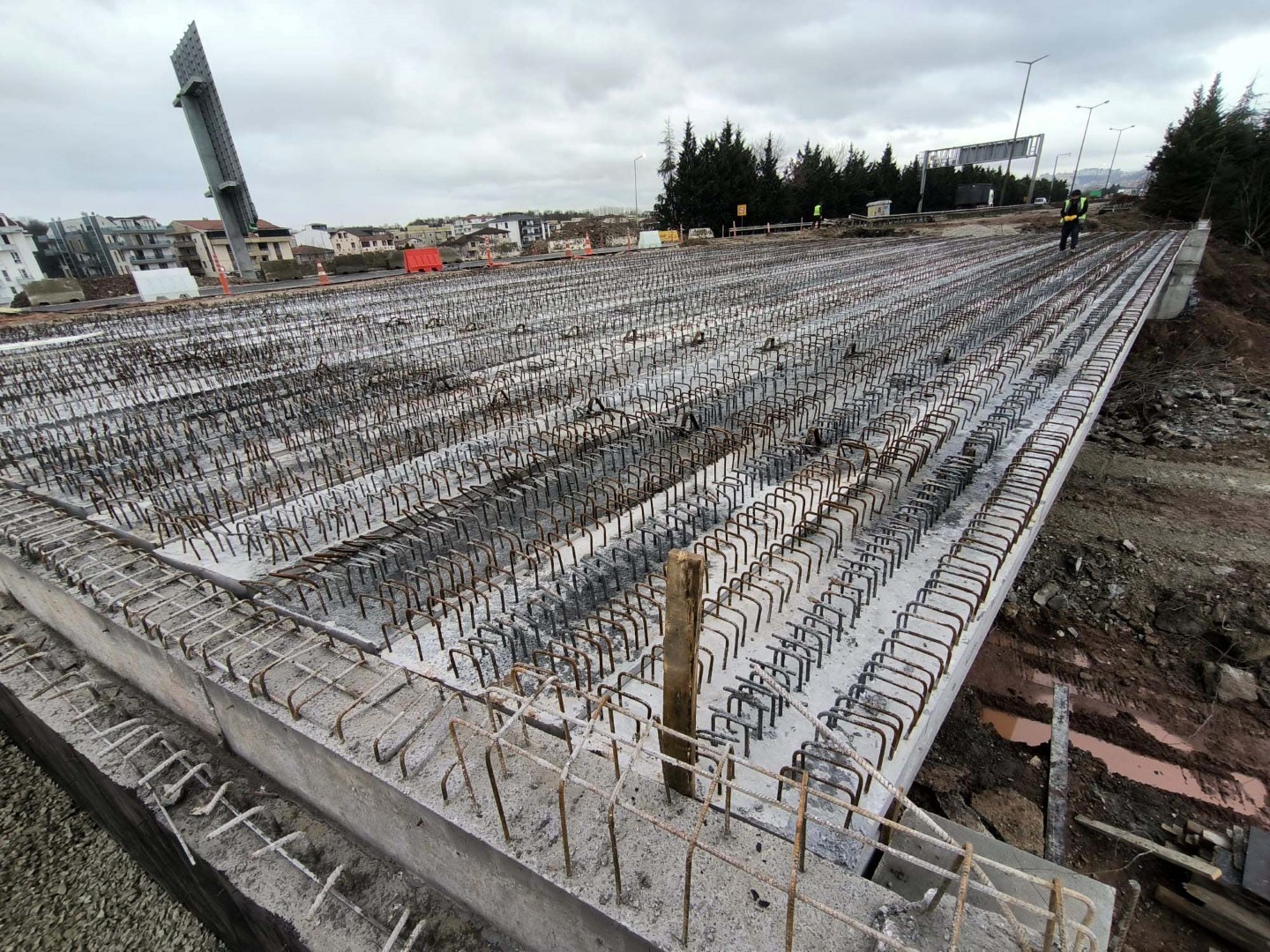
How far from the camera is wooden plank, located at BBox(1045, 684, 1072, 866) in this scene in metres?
4.97

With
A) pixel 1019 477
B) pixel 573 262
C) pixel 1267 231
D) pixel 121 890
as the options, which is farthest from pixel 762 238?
pixel 121 890

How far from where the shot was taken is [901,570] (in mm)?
4320

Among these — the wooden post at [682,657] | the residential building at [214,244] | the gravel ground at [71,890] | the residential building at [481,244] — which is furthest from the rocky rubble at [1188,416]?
the residential building at [214,244]

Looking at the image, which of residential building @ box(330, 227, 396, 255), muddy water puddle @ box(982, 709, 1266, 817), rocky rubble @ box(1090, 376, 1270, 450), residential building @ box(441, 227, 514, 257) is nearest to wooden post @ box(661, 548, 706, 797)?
muddy water puddle @ box(982, 709, 1266, 817)

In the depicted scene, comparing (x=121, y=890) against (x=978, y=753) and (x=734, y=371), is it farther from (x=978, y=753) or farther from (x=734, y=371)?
(x=734, y=371)

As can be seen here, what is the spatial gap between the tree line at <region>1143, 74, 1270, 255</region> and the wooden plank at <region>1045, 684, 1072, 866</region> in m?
39.9

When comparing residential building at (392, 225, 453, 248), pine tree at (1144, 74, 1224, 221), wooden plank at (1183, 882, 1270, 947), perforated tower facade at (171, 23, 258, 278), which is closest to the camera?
wooden plank at (1183, 882, 1270, 947)

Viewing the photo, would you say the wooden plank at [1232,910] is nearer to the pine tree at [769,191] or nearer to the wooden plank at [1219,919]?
the wooden plank at [1219,919]

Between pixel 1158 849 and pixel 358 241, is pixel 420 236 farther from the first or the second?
pixel 1158 849

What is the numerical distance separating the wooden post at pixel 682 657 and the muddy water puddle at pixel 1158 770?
5104 mm

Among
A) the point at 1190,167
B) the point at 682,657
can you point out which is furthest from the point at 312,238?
the point at 682,657

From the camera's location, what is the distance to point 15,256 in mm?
54312

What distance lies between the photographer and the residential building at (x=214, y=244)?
181 feet

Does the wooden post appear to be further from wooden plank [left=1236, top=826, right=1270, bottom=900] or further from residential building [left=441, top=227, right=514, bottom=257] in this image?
residential building [left=441, top=227, right=514, bottom=257]
